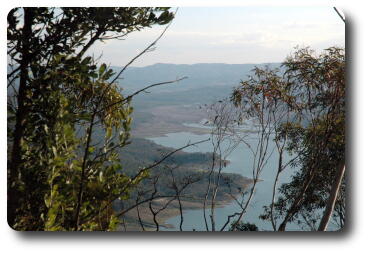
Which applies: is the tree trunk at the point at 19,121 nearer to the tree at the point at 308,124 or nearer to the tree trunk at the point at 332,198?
the tree at the point at 308,124

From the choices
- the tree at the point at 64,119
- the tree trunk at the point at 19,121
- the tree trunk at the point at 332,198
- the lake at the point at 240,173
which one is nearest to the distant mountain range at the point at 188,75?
the tree at the point at 64,119

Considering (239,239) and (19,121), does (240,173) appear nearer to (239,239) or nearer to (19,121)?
(239,239)

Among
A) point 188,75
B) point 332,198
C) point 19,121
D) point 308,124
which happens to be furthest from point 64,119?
point 332,198

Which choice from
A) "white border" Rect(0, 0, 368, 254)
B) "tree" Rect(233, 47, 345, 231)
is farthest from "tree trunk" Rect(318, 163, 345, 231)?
"white border" Rect(0, 0, 368, 254)

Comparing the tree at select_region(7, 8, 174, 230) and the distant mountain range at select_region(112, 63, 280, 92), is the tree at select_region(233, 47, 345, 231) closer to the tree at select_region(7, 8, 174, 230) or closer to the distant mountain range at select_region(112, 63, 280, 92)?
the distant mountain range at select_region(112, 63, 280, 92)
